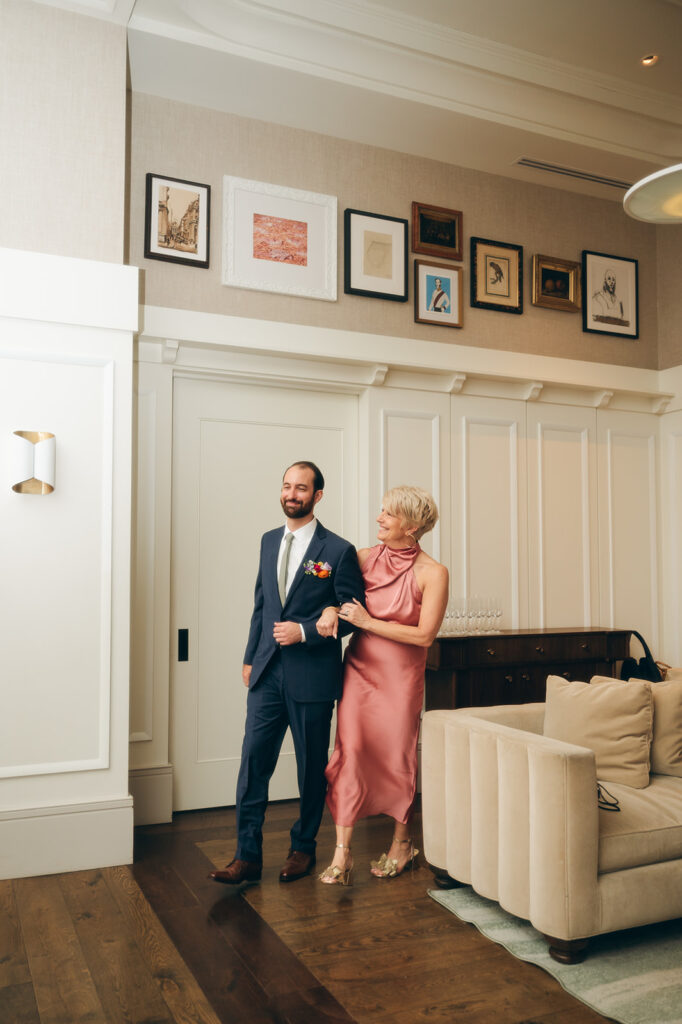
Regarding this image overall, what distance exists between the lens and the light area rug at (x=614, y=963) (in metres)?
2.41

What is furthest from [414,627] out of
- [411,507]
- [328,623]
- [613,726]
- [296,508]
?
[613,726]

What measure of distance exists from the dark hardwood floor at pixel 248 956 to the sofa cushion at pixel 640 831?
47 cm

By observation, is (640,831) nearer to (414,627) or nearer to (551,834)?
(551,834)

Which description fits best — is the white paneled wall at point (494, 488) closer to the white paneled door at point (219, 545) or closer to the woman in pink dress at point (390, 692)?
the white paneled door at point (219, 545)

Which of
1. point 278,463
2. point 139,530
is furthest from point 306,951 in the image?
point 278,463

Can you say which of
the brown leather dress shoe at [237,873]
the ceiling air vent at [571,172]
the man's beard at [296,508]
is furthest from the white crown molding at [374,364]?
the brown leather dress shoe at [237,873]

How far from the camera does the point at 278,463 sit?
A: 4.82 metres

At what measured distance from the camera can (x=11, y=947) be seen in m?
2.78

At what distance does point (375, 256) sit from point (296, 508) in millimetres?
2168

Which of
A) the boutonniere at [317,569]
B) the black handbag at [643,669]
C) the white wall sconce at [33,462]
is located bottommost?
the black handbag at [643,669]

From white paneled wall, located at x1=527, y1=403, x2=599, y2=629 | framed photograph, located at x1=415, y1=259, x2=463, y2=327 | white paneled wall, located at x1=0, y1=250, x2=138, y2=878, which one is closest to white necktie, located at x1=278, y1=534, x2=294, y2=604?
white paneled wall, located at x1=0, y1=250, x2=138, y2=878

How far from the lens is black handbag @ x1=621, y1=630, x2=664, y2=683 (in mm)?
4977

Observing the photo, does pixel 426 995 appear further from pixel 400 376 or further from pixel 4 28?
pixel 4 28

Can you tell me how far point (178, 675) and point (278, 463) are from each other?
53.1 inches
